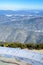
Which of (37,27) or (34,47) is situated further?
(37,27)

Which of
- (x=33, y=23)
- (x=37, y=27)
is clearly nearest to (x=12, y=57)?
(x=37, y=27)

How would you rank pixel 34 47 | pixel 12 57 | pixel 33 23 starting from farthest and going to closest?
pixel 33 23 < pixel 34 47 < pixel 12 57

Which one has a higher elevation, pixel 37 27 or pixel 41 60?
pixel 41 60

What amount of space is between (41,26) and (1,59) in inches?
6839

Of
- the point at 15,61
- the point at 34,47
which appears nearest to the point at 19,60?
the point at 15,61

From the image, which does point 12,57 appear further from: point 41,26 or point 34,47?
point 41,26

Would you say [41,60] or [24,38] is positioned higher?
[41,60]

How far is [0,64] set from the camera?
724 cm

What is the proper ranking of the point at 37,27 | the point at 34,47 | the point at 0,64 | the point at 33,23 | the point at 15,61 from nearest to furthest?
1. the point at 0,64
2. the point at 15,61
3. the point at 34,47
4. the point at 37,27
5. the point at 33,23

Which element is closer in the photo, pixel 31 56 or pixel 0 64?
pixel 0 64

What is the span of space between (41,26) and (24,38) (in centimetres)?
5922

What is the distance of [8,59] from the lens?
8.01m

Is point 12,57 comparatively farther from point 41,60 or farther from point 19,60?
point 41,60

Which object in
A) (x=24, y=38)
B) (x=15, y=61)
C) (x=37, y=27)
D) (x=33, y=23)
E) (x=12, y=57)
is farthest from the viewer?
(x=33, y=23)
